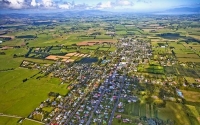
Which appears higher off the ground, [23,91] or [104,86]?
[104,86]

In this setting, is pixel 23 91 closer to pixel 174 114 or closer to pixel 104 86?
pixel 104 86

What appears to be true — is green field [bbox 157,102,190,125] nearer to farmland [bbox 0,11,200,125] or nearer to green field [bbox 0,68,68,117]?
farmland [bbox 0,11,200,125]

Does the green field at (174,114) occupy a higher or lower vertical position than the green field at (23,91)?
higher

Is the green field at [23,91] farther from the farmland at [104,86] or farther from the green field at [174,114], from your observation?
the green field at [174,114]

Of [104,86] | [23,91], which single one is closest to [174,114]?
[104,86]

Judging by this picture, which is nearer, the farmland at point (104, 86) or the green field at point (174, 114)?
the green field at point (174, 114)

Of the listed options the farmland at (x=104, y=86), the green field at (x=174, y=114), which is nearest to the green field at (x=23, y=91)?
the farmland at (x=104, y=86)

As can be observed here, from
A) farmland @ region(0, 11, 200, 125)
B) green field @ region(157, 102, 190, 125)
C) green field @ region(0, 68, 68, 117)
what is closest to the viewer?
green field @ region(157, 102, 190, 125)

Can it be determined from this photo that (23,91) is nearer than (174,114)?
No

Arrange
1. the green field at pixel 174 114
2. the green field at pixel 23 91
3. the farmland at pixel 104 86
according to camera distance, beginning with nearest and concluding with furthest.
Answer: the green field at pixel 174 114, the farmland at pixel 104 86, the green field at pixel 23 91

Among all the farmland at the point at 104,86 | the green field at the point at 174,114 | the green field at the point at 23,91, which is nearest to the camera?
the green field at the point at 174,114

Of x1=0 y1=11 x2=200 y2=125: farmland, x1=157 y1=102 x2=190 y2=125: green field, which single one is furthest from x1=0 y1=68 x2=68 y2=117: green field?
x1=157 y1=102 x2=190 y2=125: green field
